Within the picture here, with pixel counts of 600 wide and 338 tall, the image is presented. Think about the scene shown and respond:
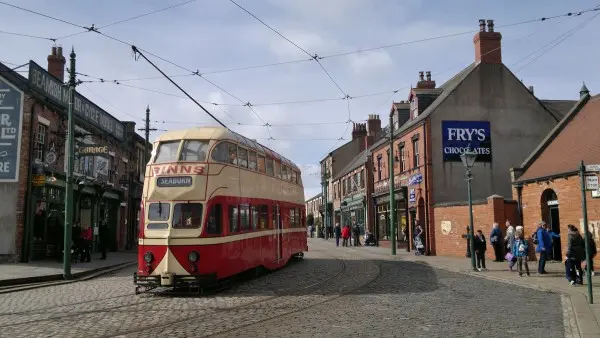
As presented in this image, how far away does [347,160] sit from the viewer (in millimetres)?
58562

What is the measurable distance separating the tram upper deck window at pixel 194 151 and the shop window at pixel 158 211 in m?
1.28

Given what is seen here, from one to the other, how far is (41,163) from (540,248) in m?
18.3

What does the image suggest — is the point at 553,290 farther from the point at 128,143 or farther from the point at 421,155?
the point at 128,143

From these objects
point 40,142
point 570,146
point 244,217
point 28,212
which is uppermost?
point 40,142

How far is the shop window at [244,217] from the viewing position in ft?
48.1

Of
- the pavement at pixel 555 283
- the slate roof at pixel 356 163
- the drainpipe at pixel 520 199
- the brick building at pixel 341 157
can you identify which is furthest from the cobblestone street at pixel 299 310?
the brick building at pixel 341 157

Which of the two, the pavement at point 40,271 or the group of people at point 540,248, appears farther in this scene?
the pavement at point 40,271

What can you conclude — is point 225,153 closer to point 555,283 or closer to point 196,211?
point 196,211

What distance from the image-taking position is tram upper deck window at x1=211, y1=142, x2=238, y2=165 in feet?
43.8

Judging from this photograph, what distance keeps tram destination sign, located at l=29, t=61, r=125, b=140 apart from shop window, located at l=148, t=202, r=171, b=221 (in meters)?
8.23

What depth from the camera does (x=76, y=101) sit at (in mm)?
23891

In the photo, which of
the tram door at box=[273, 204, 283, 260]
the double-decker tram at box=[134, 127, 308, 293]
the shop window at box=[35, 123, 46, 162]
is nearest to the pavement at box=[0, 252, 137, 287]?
the double-decker tram at box=[134, 127, 308, 293]

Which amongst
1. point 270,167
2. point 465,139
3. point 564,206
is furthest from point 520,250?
point 465,139

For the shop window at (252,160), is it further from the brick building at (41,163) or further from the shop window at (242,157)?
the brick building at (41,163)
